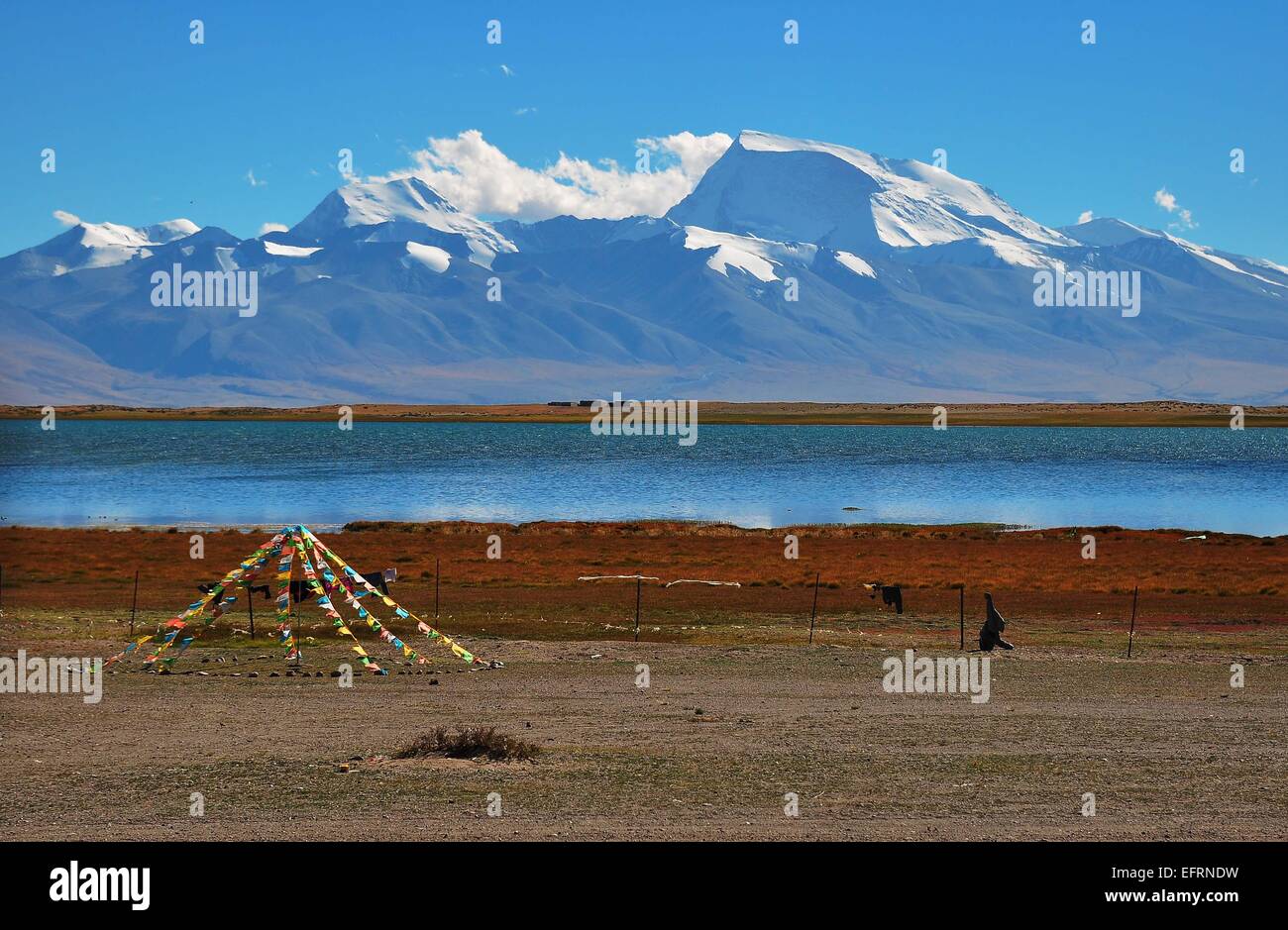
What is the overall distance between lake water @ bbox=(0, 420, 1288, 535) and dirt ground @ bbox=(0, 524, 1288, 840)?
1927cm

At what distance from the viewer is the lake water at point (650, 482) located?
76.6 meters

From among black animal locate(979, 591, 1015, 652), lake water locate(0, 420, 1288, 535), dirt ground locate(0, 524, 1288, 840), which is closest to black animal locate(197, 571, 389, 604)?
dirt ground locate(0, 524, 1288, 840)

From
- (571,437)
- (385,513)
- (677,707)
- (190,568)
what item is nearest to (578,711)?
(677,707)

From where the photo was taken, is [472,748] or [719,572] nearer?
[472,748]

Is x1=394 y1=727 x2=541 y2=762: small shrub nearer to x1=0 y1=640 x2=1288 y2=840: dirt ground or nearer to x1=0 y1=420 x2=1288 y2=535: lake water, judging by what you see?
x1=0 y1=640 x2=1288 y2=840: dirt ground

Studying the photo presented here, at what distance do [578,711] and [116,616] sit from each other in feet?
53.2

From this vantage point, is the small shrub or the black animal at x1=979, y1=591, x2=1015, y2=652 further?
the black animal at x1=979, y1=591, x2=1015, y2=652

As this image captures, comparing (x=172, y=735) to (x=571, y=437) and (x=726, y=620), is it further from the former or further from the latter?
(x=571, y=437)

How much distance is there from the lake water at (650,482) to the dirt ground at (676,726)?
759 inches

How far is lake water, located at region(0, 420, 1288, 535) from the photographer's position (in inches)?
3014

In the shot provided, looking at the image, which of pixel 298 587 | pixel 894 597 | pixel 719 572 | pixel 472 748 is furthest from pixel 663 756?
pixel 719 572

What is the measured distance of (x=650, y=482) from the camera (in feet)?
347

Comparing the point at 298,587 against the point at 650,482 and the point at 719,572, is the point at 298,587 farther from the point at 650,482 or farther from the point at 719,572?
the point at 650,482

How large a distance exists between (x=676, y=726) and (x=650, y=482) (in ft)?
285
